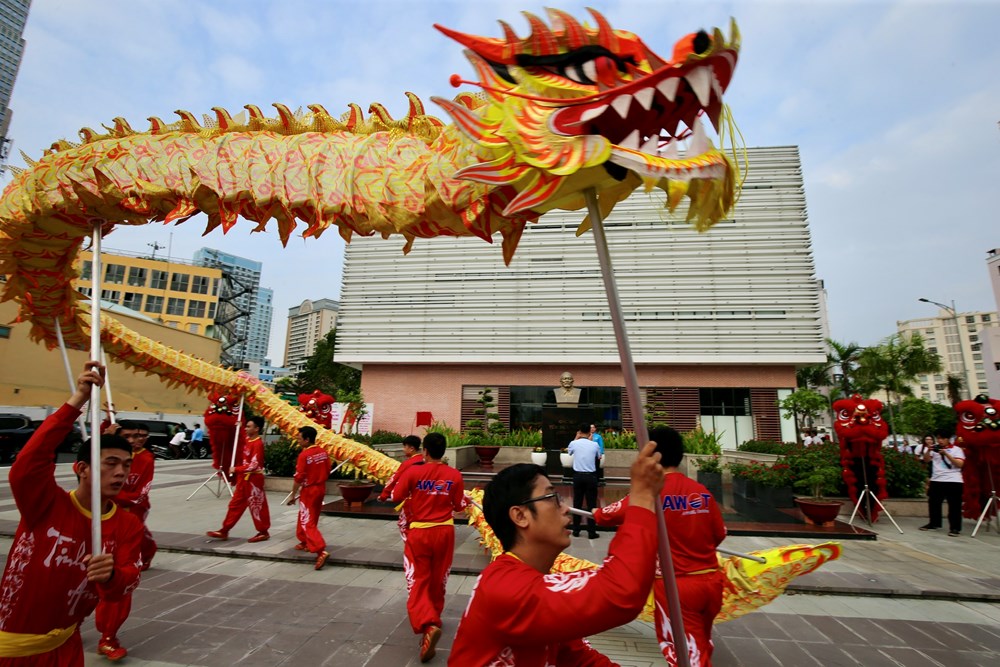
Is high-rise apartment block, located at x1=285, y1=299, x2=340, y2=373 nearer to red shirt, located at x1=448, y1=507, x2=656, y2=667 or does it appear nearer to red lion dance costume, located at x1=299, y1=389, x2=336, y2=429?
red lion dance costume, located at x1=299, y1=389, x2=336, y2=429

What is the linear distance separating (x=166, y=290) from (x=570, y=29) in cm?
5089

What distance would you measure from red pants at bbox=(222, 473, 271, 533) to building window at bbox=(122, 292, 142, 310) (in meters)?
46.3

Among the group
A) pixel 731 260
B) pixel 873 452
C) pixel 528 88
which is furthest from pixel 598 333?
pixel 528 88

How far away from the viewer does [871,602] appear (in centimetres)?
491

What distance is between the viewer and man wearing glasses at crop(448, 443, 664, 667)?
4.40 feet

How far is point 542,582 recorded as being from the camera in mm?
1447

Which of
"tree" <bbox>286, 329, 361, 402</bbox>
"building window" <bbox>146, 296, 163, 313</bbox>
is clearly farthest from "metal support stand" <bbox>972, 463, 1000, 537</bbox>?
"building window" <bbox>146, 296, 163, 313</bbox>

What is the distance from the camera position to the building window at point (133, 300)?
140 ft

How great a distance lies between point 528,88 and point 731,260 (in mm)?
20542

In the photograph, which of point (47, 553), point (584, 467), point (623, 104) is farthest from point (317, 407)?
point (623, 104)

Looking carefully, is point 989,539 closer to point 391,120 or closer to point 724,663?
point 724,663

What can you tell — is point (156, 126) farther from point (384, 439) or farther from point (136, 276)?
point (136, 276)

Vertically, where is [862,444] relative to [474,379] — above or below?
below

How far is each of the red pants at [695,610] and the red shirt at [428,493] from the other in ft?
6.66
